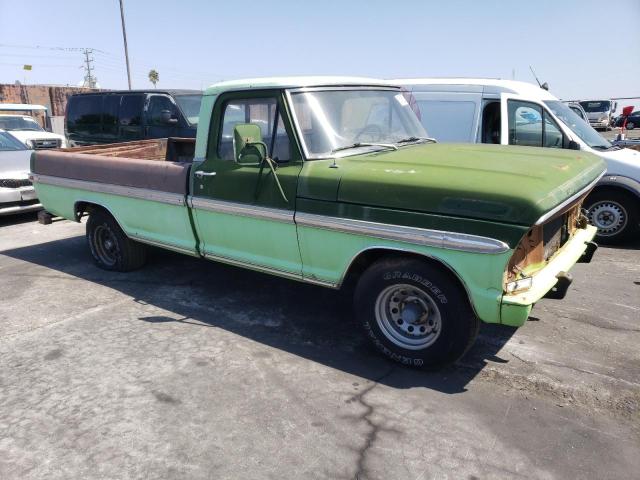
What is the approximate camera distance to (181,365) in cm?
376

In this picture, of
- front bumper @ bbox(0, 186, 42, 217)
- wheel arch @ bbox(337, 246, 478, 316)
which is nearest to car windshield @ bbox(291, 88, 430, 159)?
wheel arch @ bbox(337, 246, 478, 316)

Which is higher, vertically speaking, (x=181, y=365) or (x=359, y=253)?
(x=359, y=253)

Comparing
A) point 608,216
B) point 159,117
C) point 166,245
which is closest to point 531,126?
point 608,216

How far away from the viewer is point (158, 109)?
10.2 m

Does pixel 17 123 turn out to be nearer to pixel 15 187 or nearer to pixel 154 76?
pixel 15 187

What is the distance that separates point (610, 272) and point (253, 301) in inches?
152

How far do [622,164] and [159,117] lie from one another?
26.0ft

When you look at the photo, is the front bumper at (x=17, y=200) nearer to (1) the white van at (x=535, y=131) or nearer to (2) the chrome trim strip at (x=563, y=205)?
(1) the white van at (x=535, y=131)

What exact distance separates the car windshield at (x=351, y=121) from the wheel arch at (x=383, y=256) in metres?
0.82

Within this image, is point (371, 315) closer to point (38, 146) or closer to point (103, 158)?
point (103, 158)

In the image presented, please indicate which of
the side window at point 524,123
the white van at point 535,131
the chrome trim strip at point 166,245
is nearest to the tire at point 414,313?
the chrome trim strip at point 166,245

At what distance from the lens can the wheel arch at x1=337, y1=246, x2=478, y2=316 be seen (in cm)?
327

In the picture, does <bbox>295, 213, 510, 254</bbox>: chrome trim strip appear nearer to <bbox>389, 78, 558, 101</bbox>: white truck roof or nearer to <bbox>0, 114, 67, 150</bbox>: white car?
<bbox>389, 78, 558, 101</bbox>: white truck roof

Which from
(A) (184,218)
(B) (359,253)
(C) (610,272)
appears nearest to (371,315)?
(B) (359,253)
